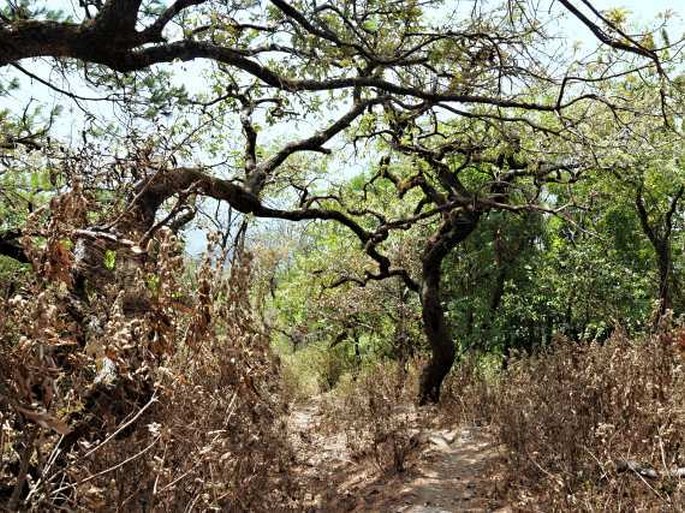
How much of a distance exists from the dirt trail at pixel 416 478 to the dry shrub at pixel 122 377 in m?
2.59

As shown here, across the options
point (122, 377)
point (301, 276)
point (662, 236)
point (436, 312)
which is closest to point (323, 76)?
point (122, 377)

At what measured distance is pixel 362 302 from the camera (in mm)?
13172

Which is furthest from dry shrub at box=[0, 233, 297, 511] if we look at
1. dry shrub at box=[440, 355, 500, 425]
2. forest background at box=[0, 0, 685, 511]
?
dry shrub at box=[440, 355, 500, 425]

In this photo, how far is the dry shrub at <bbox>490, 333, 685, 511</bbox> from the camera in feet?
13.5

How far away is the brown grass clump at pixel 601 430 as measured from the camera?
408 cm

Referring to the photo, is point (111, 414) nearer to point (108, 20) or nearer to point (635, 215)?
point (108, 20)

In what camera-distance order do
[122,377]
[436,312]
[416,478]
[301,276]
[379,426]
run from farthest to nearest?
[301,276]
[436,312]
[379,426]
[416,478]
[122,377]

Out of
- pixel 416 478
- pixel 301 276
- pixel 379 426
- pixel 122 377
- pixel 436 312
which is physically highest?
pixel 301 276

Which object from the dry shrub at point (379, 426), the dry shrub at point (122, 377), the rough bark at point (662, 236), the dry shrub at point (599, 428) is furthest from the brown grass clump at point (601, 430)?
the rough bark at point (662, 236)

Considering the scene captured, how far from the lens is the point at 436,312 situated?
9.95 meters

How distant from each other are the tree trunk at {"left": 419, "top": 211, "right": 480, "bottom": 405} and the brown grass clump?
321 centimetres

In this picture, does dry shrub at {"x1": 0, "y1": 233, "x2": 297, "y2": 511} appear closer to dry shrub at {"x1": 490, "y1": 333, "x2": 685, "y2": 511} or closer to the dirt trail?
dry shrub at {"x1": 490, "y1": 333, "x2": 685, "y2": 511}

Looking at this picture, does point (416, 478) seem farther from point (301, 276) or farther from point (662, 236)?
point (662, 236)

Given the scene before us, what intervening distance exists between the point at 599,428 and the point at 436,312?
19.0 feet
